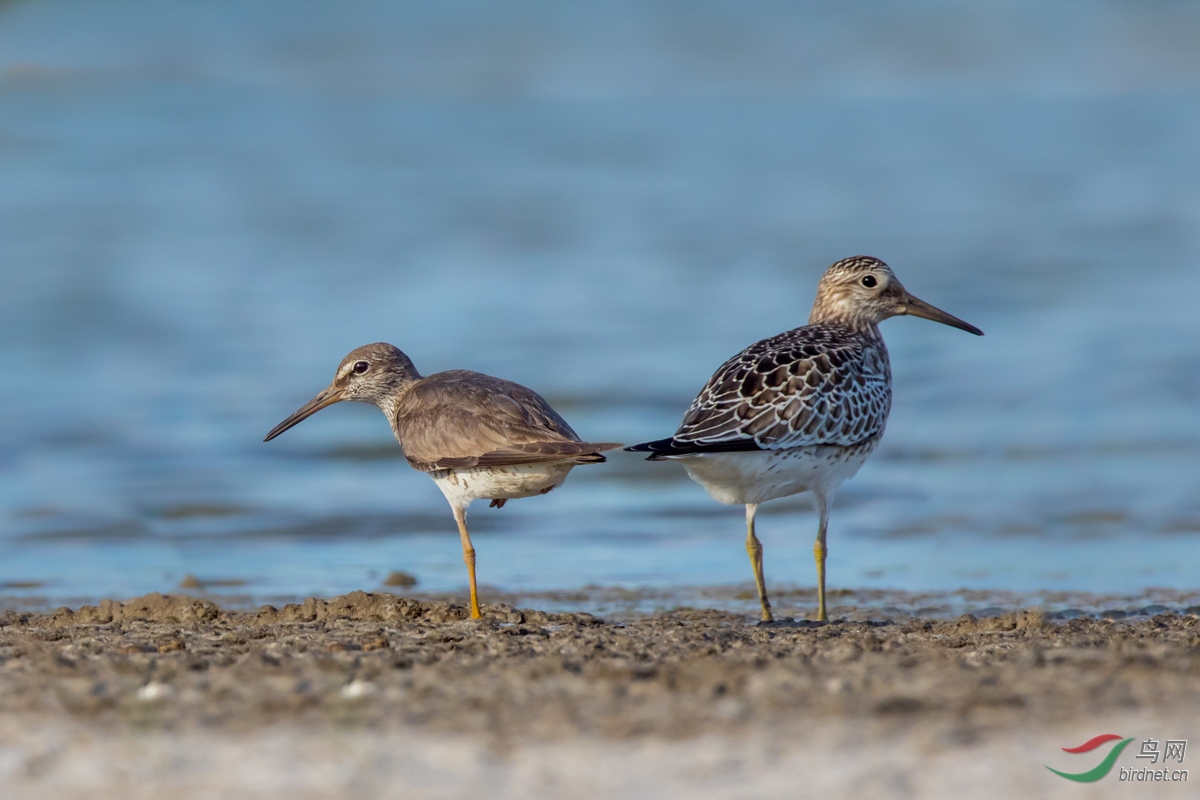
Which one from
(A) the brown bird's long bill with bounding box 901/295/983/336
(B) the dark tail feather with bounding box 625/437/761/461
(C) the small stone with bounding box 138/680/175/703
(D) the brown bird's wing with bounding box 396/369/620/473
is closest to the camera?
(C) the small stone with bounding box 138/680/175/703

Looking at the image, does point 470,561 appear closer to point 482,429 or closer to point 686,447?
point 482,429

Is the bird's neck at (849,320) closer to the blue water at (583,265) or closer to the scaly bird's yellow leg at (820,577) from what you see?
the blue water at (583,265)

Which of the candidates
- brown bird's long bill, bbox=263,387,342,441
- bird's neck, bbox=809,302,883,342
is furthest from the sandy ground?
bird's neck, bbox=809,302,883,342

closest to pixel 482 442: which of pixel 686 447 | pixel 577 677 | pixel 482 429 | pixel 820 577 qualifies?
pixel 482 429

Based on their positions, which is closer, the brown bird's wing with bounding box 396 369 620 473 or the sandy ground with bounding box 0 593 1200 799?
the sandy ground with bounding box 0 593 1200 799

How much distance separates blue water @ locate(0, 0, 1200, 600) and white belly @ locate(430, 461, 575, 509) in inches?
41.4

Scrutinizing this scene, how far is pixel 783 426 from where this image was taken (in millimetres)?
7793

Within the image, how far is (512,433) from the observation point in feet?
25.6

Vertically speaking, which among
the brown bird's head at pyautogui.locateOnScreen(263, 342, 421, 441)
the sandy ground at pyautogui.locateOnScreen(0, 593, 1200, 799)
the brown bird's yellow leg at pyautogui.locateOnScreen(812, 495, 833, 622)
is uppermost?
the brown bird's head at pyautogui.locateOnScreen(263, 342, 421, 441)

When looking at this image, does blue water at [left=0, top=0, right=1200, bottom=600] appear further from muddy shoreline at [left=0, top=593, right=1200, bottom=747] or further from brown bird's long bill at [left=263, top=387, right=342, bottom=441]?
muddy shoreline at [left=0, top=593, right=1200, bottom=747]

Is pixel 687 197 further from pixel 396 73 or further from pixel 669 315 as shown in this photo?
pixel 396 73

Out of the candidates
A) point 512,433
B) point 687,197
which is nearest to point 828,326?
point 512,433

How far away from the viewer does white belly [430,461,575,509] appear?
7.74 metres

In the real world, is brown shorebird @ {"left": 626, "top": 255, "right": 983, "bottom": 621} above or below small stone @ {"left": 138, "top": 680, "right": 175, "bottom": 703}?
above
